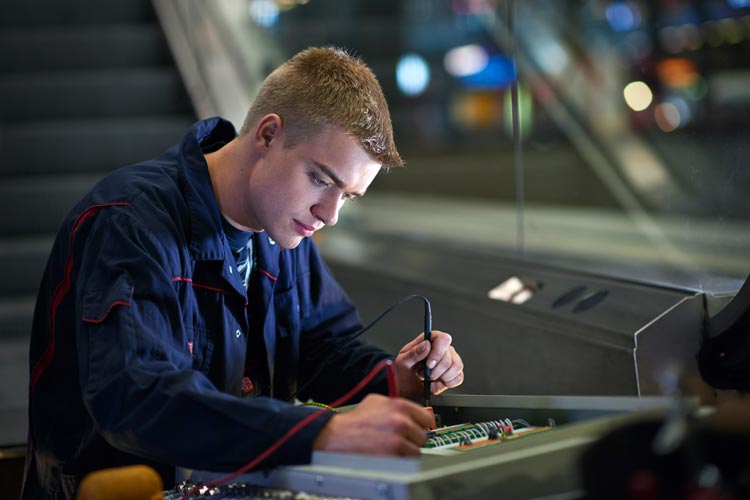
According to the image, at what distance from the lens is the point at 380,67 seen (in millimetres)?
5488

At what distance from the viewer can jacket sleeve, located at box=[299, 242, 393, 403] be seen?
2189 millimetres

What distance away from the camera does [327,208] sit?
6.14 feet

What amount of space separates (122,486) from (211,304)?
60 cm

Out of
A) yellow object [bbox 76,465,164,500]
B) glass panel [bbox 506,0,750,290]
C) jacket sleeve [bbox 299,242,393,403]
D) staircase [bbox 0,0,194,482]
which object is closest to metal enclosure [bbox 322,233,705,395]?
glass panel [bbox 506,0,750,290]

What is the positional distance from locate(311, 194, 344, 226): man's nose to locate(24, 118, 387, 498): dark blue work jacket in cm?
19

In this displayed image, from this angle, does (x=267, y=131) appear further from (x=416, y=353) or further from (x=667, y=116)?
(x=667, y=116)

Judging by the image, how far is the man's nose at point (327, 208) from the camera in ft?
6.12

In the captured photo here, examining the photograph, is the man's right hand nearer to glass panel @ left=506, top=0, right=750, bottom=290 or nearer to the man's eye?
the man's eye

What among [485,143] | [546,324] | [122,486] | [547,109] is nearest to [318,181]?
[122,486]

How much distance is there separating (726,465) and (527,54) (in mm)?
4241

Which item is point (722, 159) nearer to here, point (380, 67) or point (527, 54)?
point (527, 54)

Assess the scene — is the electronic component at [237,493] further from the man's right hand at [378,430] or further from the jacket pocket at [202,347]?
the jacket pocket at [202,347]

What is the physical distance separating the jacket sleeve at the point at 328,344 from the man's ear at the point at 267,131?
0.44 metres

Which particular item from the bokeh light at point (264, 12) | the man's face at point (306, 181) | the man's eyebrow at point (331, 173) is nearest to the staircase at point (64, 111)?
the bokeh light at point (264, 12)
